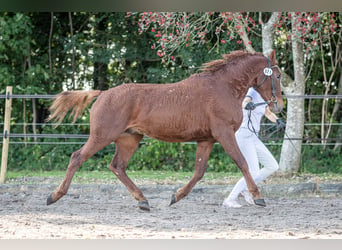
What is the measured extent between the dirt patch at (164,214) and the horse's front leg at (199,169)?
0.64ft

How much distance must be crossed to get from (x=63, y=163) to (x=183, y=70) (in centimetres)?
350

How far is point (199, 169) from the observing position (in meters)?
6.67

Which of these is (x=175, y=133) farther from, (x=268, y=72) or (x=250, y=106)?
(x=268, y=72)

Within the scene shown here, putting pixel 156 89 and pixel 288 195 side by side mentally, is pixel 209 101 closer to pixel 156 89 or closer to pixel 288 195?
pixel 156 89

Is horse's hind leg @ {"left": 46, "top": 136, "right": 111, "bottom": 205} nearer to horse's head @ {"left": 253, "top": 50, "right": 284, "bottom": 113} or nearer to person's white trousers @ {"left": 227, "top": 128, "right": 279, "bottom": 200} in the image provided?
person's white trousers @ {"left": 227, "top": 128, "right": 279, "bottom": 200}

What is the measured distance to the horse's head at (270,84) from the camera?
22.2ft

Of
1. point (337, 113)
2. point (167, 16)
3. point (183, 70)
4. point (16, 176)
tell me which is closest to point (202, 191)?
point (167, 16)

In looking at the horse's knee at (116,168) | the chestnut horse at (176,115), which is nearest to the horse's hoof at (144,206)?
the chestnut horse at (176,115)

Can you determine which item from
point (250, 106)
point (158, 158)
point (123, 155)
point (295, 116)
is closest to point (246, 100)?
point (250, 106)

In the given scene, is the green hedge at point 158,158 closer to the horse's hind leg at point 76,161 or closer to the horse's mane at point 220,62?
the horse's mane at point 220,62

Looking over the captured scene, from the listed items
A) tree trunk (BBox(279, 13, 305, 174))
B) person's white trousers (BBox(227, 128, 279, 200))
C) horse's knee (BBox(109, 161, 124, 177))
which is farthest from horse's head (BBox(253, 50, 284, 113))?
tree trunk (BBox(279, 13, 305, 174))

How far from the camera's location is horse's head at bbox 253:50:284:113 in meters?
6.76

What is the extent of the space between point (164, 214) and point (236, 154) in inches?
43.2

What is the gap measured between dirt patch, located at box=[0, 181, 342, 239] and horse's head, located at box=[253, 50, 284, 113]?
1315 millimetres
